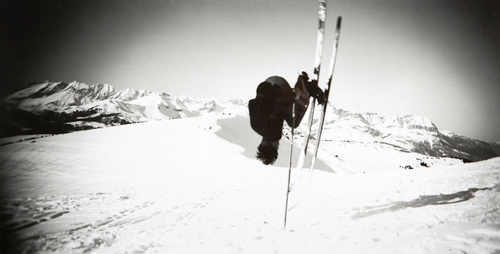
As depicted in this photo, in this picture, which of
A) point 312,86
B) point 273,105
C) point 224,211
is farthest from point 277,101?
point 224,211

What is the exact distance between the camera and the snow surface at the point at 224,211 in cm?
310

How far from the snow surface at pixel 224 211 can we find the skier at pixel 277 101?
56.5 inches

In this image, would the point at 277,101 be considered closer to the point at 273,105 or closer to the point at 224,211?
the point at 273,105

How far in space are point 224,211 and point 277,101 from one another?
3195mm

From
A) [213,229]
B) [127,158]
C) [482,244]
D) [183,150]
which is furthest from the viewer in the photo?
[183,150]

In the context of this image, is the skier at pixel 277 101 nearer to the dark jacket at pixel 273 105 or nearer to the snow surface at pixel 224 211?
the dark jacket at pixel 273 105

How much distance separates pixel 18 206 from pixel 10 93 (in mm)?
3306

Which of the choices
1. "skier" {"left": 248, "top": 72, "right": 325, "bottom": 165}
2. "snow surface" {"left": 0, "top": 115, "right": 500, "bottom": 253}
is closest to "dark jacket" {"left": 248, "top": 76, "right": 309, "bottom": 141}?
"skier" {"left": 248, "top": 72, "right": 325, "bottom": 165}

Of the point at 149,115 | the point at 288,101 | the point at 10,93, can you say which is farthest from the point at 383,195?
the point at 149,115

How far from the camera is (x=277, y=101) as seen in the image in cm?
363

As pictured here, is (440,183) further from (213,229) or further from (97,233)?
(97,233)

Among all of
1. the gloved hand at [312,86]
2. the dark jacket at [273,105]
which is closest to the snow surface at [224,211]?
the dark jacket at [273,105]

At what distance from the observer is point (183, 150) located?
13992mm

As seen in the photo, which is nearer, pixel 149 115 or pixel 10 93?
pixel 10 93
